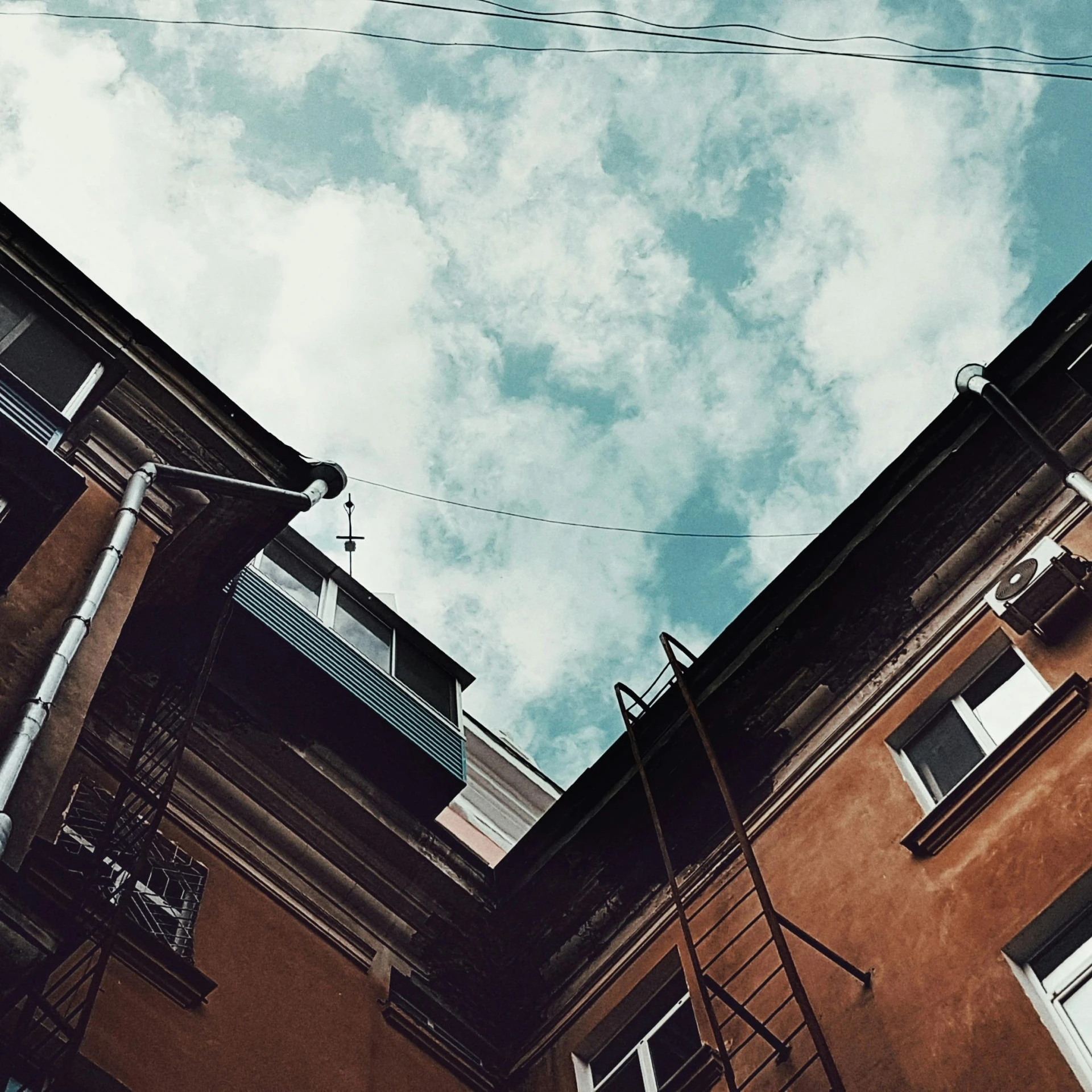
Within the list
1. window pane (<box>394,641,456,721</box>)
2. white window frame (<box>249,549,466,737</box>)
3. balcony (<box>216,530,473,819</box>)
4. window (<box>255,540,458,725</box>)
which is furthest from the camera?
window pane (<box>394,641,456,721</box>)

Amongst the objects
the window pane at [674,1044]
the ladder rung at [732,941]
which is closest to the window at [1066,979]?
the ladder rung at [732,941]

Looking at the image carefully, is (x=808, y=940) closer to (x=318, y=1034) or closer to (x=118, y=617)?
(x=318, y=1034)

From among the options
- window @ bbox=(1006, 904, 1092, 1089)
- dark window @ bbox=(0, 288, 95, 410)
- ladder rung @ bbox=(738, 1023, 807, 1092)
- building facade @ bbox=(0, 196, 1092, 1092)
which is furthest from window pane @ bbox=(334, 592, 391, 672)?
window @ bbox=(1006, 904, 1092, 1089)

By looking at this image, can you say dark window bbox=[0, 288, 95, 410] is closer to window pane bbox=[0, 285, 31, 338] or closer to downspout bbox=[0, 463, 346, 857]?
window pane bbox=[0, 285, 31, 338]

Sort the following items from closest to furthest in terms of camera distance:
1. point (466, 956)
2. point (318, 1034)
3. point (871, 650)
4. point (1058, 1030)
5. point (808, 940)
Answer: point (1058, 1030) < point (808, 940) < point (318, 1034) < point (871, 650) < point (466, 956)

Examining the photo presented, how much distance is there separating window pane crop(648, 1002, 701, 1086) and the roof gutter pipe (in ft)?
16.3

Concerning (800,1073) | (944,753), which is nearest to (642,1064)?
(800,1073)

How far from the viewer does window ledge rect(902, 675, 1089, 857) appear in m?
8.44

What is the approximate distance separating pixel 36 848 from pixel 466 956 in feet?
15.5

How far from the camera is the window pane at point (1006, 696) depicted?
902 centimetres

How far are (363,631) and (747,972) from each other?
6.13 metres

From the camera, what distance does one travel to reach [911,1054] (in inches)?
299

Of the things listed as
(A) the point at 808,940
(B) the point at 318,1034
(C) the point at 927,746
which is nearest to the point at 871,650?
(C) the point at 927,746

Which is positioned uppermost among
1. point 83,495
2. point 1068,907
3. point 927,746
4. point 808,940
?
point 83,495
